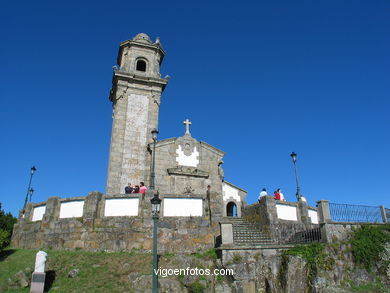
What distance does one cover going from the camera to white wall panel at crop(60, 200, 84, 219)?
46.8ft

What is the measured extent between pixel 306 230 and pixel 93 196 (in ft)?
31.7

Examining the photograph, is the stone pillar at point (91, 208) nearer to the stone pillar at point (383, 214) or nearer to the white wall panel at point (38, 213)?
the white wall panel at point (38, 213)

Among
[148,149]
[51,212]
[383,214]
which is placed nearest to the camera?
[51,212]

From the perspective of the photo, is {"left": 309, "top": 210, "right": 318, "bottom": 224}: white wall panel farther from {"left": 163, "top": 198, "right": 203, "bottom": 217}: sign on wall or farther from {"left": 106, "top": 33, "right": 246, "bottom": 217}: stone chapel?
{"left": 163, "top": 198, "right": 203, "bottom": 217}: sign on wall

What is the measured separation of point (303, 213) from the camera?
1617 centimetres

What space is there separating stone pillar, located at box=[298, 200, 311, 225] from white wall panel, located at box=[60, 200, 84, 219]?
10657 millimetres

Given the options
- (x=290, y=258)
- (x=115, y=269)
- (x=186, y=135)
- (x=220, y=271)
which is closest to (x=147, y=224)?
(x=115, y=269)

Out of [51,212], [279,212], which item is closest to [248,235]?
[279,212]

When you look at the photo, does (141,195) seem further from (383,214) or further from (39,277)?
(383,214)

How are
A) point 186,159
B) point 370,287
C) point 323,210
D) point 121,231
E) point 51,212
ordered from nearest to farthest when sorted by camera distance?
point 370,287, point 121,231, point 51,212, point 323,210, point 186,159

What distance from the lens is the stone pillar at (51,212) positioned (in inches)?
575

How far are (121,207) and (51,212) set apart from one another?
3.58 m

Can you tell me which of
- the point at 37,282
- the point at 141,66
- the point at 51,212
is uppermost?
the point at 141,66

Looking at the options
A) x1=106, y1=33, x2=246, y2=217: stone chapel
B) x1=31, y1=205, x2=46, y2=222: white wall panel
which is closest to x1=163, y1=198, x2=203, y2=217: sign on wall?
x1=106, y1=33, x2=246, y2=217: stone chapel
